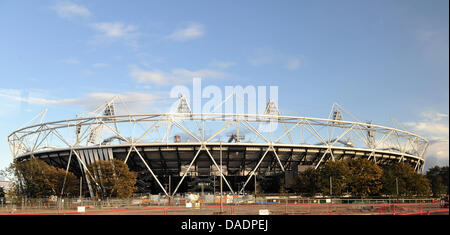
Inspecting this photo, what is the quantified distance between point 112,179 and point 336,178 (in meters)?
31.0

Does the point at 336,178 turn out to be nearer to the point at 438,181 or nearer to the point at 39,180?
the point at 438,181

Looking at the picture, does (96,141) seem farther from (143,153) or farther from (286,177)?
(286,177)

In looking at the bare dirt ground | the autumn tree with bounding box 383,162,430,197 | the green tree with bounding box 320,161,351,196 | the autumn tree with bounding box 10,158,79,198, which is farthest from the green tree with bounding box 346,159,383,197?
the autumn tree with bounding box 10,158,79,198

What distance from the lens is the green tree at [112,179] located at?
57.3 m

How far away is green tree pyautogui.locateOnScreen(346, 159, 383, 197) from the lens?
58.0m

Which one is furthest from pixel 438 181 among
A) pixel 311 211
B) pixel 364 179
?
pixel 311 211

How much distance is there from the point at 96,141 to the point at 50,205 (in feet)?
104

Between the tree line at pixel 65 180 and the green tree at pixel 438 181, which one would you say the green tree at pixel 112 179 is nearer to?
the tree line at pixel 65 180

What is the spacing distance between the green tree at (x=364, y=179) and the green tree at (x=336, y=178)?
3.12 feet

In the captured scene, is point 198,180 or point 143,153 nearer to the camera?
point 143,153

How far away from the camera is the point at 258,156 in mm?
71438

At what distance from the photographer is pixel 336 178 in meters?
57.5
